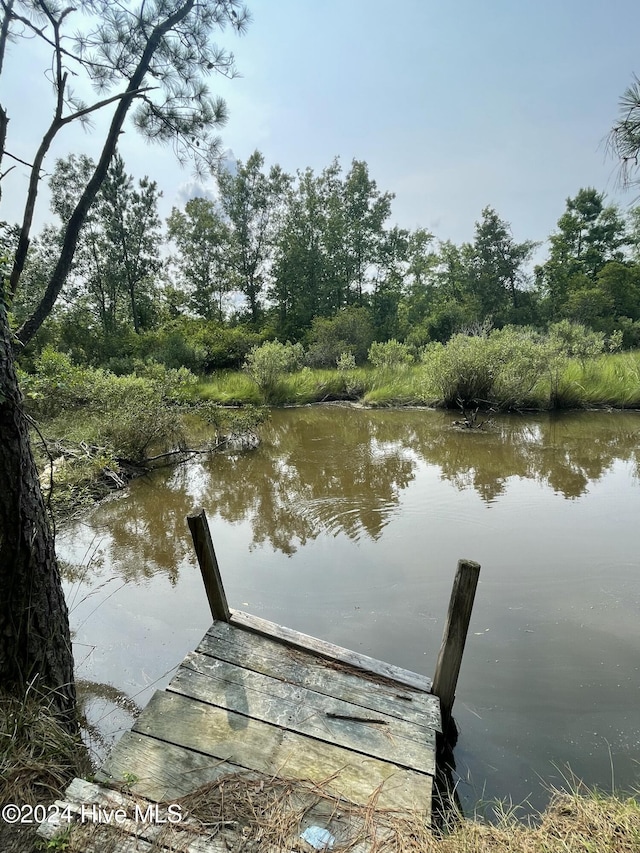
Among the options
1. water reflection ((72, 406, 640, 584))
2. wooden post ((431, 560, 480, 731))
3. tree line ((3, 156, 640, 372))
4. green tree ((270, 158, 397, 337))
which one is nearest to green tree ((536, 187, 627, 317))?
tree line ((3, 156, 640, 372))

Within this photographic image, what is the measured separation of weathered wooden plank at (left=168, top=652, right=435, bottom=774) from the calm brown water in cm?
45

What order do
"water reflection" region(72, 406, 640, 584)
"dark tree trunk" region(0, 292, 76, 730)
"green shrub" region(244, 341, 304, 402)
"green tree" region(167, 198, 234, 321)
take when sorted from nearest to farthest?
"dark tree trunk" region(0, 292, 76, 730), "water reflection" region(72, 406, 640, 584), "green shrub" region(244, 341, 304, 402), "green tree" region(167, 198, 234, 321)

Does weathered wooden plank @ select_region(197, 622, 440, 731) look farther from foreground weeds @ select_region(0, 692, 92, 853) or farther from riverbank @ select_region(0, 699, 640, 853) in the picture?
foreground weeds @ select_region(0, 692, 92, 853)

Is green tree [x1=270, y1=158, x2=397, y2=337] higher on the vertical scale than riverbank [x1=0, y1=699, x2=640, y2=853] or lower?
higher

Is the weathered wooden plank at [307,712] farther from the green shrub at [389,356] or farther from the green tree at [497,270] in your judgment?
the green tree at [497,270]

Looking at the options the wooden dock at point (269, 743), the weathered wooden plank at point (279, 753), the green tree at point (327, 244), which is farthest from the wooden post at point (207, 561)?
the green tree at point (327, 244)

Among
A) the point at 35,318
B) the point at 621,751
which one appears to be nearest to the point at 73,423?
the point at 35,318

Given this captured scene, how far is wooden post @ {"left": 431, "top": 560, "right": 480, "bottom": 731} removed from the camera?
2488 mm

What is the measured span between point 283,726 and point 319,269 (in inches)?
1027

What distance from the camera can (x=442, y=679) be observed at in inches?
101

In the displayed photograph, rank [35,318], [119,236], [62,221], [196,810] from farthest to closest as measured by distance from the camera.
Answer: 1. [119,236]
2. [62,221]
3. [35,318]
4. [196,810]

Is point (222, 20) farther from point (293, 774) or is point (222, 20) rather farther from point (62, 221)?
point (62, 221)

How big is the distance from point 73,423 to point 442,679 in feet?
24.2

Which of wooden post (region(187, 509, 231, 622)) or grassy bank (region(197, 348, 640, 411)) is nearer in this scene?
wooden post (region(187, 509, 231, 622))
